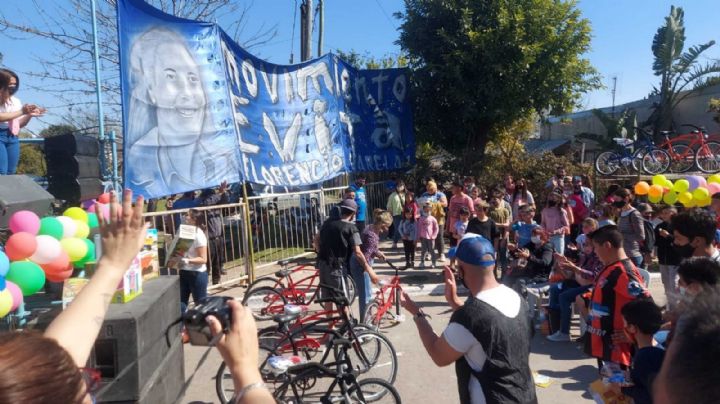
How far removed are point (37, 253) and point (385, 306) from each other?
169 inches

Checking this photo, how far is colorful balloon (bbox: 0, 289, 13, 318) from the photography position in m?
3.36

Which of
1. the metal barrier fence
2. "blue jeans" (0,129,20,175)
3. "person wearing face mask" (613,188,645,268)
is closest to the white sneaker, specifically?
"person wearing face mask" (613,188,645,268)

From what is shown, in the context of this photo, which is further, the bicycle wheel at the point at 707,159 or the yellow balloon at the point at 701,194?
the bicycle wheel at the point at 707,159

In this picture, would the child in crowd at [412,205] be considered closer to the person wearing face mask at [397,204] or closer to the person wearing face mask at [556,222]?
the person wearing face mask at [397,204]

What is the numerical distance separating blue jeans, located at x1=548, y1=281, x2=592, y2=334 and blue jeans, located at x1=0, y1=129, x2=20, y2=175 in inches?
260

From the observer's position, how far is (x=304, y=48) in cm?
1485

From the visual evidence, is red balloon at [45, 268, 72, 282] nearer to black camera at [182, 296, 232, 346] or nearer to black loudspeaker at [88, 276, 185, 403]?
black loudspeaker at [88, 276, 185, 403]

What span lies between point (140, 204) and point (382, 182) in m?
14.4

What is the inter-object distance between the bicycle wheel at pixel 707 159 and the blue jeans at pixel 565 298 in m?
10.4

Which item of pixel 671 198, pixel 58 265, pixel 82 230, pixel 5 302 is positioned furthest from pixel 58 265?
pixel 671 198

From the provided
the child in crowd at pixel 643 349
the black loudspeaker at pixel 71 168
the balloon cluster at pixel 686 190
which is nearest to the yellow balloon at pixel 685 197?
the balloon cluster at pixel 686 190

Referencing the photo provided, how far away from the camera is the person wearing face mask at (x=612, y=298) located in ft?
13.0

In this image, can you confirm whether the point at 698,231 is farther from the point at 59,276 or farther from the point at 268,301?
the point at 59,276

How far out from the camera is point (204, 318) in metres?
1.63
